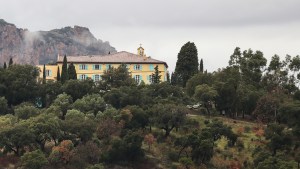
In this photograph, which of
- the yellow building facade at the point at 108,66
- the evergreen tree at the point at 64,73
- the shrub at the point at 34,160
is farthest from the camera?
the yellow building facade at the point at 108,66

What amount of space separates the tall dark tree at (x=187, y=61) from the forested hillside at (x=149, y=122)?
31.2 ft

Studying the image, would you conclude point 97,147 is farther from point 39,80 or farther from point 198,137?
point 39,80

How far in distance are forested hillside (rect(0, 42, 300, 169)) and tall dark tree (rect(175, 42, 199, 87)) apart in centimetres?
951

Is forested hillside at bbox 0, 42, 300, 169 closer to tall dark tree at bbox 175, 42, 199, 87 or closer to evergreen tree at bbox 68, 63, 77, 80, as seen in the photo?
evergreen tree at bbox 68, 63, 77, 80

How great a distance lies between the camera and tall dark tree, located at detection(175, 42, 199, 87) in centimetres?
11250

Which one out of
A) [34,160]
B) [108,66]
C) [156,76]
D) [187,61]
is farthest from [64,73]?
[34,160]

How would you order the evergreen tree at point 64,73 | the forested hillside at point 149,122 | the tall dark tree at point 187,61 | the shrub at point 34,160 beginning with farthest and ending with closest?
the tall dark tree at point 187,61 → the evergreen tree at point 64,73 → the forested hillside at point 149,122 → the shrub at point 34,160

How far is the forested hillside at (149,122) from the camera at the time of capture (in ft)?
244

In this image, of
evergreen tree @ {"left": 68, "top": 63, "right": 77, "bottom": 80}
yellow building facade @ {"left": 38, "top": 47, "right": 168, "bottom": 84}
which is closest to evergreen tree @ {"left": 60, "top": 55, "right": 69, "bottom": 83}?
evergreen tree @ {"left": 68, "top": 63, "right": 77, "bottom": 80}

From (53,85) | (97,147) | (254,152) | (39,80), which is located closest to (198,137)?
(254,152)

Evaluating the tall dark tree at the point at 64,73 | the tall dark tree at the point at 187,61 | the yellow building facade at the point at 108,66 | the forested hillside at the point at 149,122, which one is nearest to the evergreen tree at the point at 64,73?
the tall dark tree at the point at 64,73

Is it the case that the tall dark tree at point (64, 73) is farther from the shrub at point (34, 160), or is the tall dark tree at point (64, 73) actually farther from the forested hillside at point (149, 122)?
the shrub at point (34, 160)

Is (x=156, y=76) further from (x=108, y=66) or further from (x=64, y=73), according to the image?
(x=64, y=73)

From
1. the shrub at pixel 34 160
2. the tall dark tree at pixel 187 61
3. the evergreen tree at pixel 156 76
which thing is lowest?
the shrub at pixel 34 160
